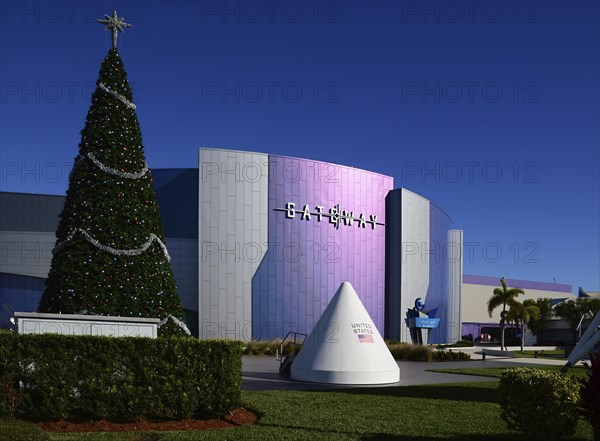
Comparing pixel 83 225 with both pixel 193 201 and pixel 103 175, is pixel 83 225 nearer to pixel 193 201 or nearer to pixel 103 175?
pixel 103 175

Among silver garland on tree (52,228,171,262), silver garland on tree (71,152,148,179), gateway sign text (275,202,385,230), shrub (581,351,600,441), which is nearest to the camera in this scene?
shrub (581,351,600,441)

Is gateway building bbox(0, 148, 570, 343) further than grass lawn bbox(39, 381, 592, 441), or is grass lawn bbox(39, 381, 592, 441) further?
gateway building bbox(0, 148, 570, 343)

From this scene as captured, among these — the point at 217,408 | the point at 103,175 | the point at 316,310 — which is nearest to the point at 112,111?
the point at 103,175

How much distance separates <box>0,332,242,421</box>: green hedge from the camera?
10141 mm

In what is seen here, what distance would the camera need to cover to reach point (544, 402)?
902 cm

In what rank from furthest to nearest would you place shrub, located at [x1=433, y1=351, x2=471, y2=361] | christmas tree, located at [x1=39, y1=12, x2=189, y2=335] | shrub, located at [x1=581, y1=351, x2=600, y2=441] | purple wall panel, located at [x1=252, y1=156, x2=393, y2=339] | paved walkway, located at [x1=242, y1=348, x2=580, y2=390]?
purple wall panel, located at [x1=252, y1=156, x2=393, y2=339]
shrub, located at [x1=433, y1=351, x2=471, y2=361]
paved walkway, located at [x1=242, y1=348, x2=580, y2=390]
christmas tree, located at [x1=39, y1=12, x2=189, y2=335]
shrub, located at [x1=581, y1=351, x2=600, y2=441]

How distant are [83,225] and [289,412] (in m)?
6.21

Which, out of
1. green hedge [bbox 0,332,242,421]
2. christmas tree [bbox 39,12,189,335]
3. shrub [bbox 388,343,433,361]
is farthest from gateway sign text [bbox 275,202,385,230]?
green hedge [bbox 0,332,242,421]

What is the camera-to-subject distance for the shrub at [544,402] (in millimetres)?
8906

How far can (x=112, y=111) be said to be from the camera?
1438 centimetres

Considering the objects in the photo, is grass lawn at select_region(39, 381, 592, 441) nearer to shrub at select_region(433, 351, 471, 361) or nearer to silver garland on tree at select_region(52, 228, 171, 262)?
silver garland on tree at select_region(52, 228, 171, 262)

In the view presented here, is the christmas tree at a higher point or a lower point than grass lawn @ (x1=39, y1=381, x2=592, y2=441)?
higher

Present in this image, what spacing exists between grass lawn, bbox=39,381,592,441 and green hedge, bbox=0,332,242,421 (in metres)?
0.79

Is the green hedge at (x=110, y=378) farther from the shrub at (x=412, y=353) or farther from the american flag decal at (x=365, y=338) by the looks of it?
the shrub at (x=412, y=353)
